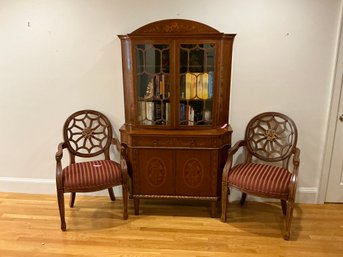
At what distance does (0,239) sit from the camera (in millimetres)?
2352

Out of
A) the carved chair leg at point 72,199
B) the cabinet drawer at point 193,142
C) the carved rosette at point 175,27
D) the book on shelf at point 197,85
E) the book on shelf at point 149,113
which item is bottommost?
the carved chair leg at point 72,199

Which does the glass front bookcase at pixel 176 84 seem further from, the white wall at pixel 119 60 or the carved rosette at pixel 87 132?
the carved rosette at pixel 87 132

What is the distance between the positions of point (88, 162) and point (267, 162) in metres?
1.71

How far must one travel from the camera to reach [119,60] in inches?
107

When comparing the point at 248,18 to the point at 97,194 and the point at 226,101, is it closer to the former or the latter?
the point at 226,101

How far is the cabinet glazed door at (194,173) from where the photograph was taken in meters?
2.53

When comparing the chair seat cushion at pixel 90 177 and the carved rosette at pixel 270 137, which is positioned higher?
the carved rosette at pixel 270 137

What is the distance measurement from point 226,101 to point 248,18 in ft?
2.46

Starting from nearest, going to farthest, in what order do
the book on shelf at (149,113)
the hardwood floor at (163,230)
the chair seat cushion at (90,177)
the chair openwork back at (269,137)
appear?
the hardwood floor at (163,230) → the chair seat cushion at (90,177) → the book on shelf at (149,113) → the chair openwork back at (269,137)

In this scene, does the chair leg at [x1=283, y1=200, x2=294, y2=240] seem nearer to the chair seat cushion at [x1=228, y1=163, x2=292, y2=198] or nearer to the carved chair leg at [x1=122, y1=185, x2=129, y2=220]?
the chair seat cushion at [x1=228, y1=163, x2=292, y2=198]

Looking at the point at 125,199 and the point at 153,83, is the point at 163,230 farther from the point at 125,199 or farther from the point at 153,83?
the point at 153,83

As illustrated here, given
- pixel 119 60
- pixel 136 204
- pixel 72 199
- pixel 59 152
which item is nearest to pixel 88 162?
pixel 59 152

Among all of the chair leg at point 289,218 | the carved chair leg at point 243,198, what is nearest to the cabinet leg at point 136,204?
the carved chair leg at point 243,198

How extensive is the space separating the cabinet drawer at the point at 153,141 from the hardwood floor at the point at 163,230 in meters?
0.69
